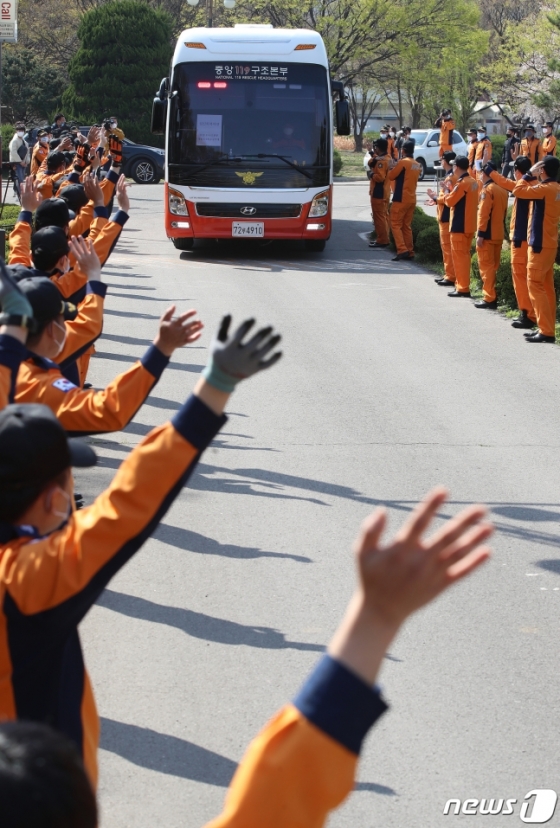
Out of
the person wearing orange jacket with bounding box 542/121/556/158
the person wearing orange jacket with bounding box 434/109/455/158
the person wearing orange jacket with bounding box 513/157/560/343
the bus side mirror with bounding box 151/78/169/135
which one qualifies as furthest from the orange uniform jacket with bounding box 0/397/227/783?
the person wearing orange jacket with bounding box 434/109/455/158

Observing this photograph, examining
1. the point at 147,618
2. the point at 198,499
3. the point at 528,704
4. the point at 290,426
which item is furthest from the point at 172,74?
the point at 528,704

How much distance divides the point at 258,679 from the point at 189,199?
14.4 meters

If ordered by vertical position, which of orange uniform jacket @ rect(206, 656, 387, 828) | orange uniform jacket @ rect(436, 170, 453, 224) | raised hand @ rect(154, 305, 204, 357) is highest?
raised hand @ rect(154, 305, 204, 357)

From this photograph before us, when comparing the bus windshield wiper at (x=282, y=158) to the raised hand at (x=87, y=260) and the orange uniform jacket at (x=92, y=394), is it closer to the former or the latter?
the raised hand at (x=87, y=260)

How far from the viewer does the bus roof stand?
1841cm

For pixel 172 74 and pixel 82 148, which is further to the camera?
pixel 172 74

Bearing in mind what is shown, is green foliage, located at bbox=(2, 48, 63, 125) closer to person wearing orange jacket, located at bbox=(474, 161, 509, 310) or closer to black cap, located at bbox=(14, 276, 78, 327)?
person wearing orange jacket, located at bbox=(474, 161, 509, 310)

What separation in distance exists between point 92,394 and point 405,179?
16.1 metres

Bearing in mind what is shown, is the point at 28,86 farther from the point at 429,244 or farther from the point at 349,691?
the point at 349,691

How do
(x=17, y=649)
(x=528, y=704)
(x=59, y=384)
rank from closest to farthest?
(x=17, y=649), (x=59, y=384), (x=528, y=704)

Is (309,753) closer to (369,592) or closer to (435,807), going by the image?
(369,592)

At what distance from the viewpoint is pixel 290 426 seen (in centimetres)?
922

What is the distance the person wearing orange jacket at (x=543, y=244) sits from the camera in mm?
13023

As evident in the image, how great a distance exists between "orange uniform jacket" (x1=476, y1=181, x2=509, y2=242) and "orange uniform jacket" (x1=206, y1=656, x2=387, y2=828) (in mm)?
13932
